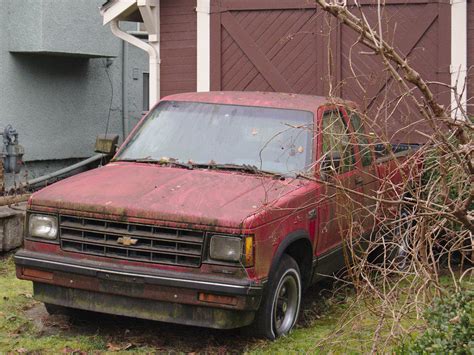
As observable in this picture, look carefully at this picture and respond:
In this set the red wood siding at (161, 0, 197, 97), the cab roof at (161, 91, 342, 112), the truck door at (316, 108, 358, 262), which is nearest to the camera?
the truck door at (316, 108, 358, 262)

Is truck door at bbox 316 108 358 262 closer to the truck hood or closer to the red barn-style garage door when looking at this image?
the truck hood

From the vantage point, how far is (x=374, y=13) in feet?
34.6

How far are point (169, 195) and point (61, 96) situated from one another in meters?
9.60

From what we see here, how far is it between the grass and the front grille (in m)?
0.67

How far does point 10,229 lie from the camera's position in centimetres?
905

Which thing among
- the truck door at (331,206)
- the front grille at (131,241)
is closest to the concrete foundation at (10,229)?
the front grille at (131,241)

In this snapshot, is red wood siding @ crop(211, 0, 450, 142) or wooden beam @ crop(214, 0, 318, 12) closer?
red wood siding @ crop(211, 0, 450, 142)

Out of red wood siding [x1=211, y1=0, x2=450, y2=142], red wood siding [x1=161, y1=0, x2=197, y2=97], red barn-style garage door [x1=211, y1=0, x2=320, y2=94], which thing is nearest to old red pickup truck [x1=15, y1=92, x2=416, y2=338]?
red wood siding [x1=211, y1=0, x2=450, y2=142]

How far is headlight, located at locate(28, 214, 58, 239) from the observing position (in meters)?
5.95

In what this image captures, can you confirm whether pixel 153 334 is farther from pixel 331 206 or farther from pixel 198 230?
pixel 331 206

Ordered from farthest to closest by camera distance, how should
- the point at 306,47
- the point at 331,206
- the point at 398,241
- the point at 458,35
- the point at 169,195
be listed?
the point at 306,47, the point at 458,35, the point at 331,206, the point at 169,195, the point at 398,241

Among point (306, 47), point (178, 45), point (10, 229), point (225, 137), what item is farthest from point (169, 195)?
point (178, 45)

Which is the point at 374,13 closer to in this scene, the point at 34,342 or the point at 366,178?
the point at 366,178

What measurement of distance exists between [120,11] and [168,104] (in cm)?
475
